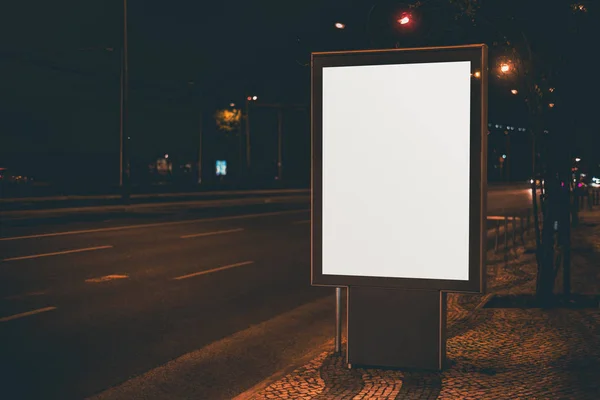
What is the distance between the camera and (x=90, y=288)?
11.1 m

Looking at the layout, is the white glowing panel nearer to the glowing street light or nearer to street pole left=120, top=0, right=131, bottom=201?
the glowing street light

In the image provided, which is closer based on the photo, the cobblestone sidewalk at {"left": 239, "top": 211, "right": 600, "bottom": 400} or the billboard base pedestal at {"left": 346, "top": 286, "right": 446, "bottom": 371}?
the cobblestone sidewalk at {"left": 239, "top": 211, "right": 600, "bottom": 400}

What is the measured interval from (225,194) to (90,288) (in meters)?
34.3

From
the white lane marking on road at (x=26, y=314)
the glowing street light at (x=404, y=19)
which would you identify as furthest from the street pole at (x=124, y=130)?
the glowing street light at (x=404, y=19)

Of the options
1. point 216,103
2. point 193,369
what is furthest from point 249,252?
point 216,103

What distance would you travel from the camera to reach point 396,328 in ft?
19.6

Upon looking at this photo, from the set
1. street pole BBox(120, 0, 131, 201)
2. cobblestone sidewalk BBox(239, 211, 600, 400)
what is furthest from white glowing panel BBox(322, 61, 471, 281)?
street pole BBox(120, 0, 131, 201)

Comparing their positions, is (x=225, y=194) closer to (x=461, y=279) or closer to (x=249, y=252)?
(x=249, y=252)

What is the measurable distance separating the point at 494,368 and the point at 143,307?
5.24m

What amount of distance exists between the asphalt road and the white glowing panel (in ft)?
5.58

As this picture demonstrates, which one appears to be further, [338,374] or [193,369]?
[193,369]

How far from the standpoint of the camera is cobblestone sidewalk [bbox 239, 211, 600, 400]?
5.44 meters

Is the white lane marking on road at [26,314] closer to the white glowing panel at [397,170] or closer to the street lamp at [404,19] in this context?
the white glowing panel at [397,170]

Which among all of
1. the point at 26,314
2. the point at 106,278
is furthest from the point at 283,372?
the point at 106,278
